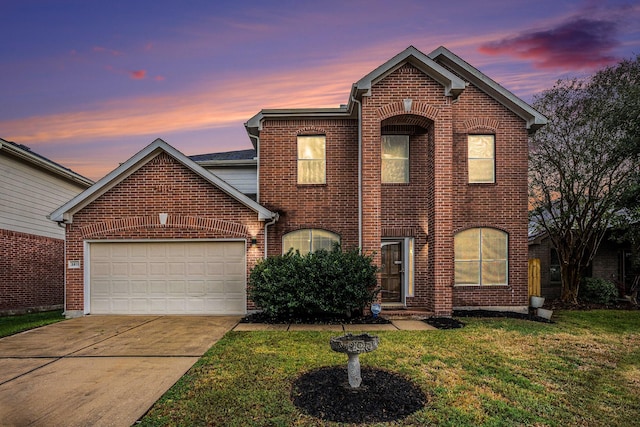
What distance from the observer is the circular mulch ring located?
4184mm

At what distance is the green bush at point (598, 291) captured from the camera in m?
13.5

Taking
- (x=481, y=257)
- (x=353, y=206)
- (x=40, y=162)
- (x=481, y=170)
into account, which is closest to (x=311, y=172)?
(x=353, y=206)

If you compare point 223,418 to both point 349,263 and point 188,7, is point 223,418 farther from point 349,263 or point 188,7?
point 188,7

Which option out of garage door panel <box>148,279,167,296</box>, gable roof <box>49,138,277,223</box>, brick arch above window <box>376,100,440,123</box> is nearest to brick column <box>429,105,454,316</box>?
brick arch above window <box>376,100,440,123</box>

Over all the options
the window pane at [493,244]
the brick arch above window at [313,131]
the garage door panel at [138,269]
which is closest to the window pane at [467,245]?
the window pane at [493,244]

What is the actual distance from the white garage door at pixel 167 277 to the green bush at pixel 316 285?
5.10ft

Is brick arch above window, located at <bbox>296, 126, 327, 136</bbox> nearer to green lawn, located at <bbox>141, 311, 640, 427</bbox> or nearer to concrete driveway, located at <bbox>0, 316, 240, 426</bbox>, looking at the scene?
concrete driveway, located at <bbox>0, 316, 240, 426</bbox>

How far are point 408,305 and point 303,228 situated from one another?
412 cm

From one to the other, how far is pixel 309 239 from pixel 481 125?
261 inches

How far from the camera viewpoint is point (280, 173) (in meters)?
12.1

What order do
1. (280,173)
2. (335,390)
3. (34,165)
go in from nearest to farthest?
(335,390), (280,173), (34,165)

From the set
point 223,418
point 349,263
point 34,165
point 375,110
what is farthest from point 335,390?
point 34,165

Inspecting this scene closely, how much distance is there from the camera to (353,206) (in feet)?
39.0

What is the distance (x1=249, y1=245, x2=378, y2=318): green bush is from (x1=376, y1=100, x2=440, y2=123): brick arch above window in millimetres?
4207
